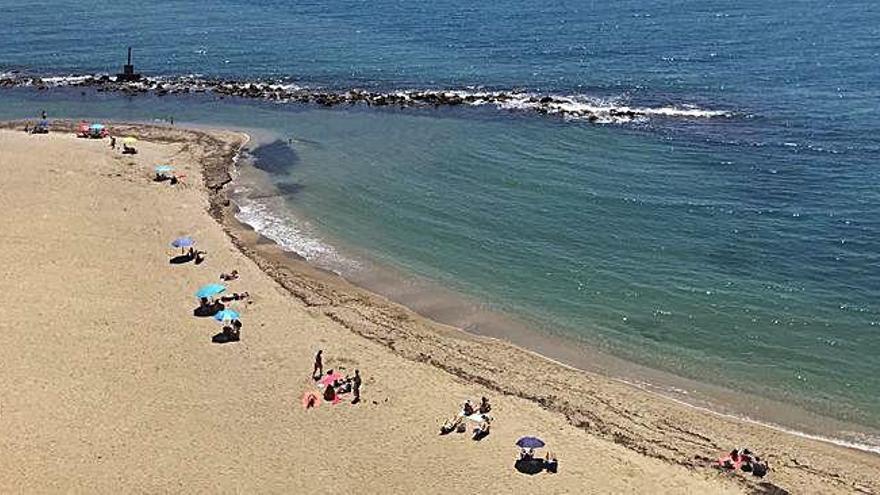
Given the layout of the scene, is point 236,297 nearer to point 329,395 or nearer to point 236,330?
point 236,330

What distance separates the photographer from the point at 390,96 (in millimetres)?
79250

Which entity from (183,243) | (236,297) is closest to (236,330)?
(236,297)

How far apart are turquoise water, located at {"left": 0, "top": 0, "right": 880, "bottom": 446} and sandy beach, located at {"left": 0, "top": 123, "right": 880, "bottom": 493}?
450cm

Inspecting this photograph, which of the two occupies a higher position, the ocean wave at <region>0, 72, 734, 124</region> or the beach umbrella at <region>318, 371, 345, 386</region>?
the ocean wave at <region>0, 72, 734, 124</region>

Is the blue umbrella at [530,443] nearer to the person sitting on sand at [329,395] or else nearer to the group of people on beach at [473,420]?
the group of people on beach at [473,420]

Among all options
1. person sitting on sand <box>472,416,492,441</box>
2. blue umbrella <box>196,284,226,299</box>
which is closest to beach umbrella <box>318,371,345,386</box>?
person sitting on sand <box>472,416,492,441</box>

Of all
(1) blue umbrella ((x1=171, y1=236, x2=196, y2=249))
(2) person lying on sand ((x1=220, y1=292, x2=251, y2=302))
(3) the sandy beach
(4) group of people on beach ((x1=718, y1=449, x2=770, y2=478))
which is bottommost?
(3) the sandy beach

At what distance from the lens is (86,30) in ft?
357

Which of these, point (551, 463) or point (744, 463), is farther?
point (744, 463)

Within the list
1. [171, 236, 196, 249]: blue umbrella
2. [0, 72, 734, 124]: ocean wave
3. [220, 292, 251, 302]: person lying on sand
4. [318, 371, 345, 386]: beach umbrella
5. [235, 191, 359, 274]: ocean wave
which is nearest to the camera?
[318, 371, 345, 386]: beach umbrella

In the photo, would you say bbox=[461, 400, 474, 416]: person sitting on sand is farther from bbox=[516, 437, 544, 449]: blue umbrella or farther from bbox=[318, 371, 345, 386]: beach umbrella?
bbox=[318, 371, 345, 386]: beach umbrella

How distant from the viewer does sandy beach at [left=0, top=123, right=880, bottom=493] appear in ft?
96.7

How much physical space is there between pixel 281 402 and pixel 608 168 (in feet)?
112

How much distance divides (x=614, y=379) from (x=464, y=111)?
1635 inches
